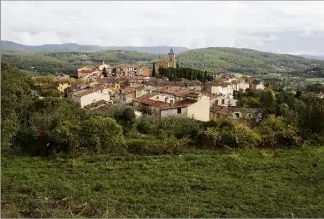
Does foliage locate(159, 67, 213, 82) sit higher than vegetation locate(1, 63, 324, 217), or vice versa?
foliage locate(159, 67, 213, 82)

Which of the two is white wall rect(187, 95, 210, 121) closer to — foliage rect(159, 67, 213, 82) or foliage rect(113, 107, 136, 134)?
foliage rect(113, 107, 136, 134)

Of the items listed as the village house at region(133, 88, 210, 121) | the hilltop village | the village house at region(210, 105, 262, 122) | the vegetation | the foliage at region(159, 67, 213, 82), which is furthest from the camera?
the foliage at region(159, 67, 213, 82)

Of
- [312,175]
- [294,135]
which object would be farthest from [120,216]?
[294,135]

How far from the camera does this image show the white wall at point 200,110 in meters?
31.5

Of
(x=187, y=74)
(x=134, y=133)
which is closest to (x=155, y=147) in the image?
(x=134, y=133)

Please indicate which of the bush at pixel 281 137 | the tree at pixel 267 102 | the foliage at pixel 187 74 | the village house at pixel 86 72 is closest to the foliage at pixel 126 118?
the bush at pixel 281 137

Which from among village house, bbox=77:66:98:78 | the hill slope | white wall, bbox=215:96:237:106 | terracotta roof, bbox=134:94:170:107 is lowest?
white wall, bbox=215:96:237:106

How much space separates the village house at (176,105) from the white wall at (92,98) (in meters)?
5.73

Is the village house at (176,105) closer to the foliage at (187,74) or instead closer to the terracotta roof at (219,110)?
the terracotta roof at (219,110)

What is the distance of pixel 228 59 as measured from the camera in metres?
157

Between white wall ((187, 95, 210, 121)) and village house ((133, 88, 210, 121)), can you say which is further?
white wall ((187, 95, 210, 121))

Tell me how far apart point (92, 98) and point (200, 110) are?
502 inches

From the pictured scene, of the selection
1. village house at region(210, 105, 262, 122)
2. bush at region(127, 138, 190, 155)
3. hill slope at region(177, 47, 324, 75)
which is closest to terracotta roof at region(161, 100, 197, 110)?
village house at region(210, 105, 262, 122)

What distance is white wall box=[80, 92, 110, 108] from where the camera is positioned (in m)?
39.3
